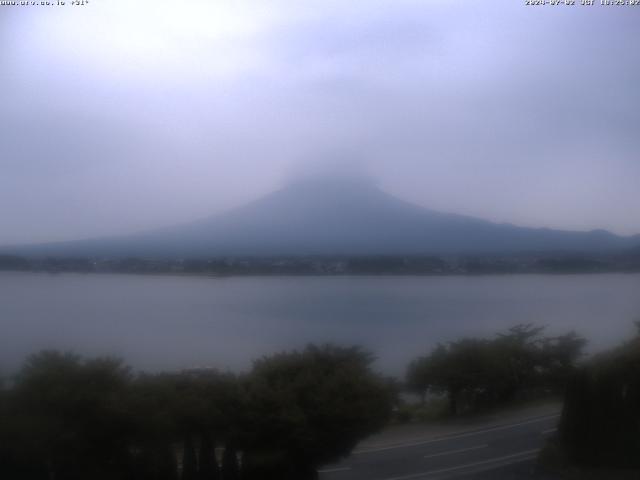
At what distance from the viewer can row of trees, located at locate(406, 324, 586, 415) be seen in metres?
2.70

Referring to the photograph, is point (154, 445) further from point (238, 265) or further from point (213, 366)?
point (238, 265)

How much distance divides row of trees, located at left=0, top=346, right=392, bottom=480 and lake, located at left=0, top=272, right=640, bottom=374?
2.5 inches

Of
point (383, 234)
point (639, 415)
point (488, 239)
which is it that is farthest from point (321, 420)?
point (639, 415)

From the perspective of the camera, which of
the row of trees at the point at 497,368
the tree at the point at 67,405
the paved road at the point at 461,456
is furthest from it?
the paved road at the point at 461,456

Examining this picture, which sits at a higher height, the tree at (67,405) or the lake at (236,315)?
the lake at (236,315)

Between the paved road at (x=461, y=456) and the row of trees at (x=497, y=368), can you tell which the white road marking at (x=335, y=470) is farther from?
the row of trees at (x=497, y=368)

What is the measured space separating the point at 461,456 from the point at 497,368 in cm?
41

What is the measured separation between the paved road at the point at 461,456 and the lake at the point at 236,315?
39cm

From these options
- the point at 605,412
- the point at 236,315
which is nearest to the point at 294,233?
the point at 236,315

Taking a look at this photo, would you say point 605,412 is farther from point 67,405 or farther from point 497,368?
point 67,405

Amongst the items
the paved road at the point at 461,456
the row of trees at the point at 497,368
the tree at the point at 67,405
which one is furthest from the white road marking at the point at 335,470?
the tree at the point at 67,405

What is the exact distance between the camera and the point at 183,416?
2.62 metres

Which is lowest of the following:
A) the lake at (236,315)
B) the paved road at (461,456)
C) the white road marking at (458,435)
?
the paved road at (461,456)

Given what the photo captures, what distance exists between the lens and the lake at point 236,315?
2.65 metres
